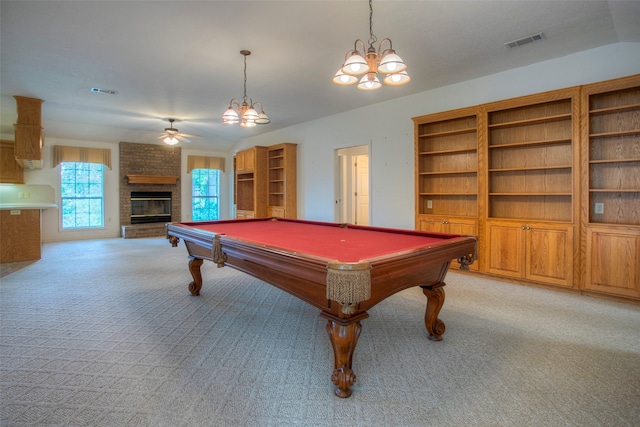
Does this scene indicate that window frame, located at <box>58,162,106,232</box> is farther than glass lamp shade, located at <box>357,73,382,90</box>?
Yes

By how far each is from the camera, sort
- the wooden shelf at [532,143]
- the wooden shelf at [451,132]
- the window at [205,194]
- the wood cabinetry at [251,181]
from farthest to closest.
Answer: the window at [205,194]
the wood cabinetry at [251,181]
the wooden shelf at [451,132]
the wooden shelf at [532,143]

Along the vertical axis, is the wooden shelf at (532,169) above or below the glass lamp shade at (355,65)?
below

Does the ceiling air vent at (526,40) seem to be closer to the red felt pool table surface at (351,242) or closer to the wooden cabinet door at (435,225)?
the wooden cabinet door at (435,225)

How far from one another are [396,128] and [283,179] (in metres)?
2.87

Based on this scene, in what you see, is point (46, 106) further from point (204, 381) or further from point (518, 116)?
point (518, 116)

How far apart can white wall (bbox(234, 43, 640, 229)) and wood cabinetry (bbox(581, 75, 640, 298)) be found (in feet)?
0.99

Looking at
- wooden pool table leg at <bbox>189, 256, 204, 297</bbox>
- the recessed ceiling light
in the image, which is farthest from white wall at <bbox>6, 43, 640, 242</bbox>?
the recessed ceiling light

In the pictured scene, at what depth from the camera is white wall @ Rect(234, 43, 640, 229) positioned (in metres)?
3.47

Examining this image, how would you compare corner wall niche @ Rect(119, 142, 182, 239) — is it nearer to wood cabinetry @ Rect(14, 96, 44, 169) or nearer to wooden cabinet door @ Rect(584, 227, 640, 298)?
wood cabinetry @ Rect(14, 96, 44, 169)

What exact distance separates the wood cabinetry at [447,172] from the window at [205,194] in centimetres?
706

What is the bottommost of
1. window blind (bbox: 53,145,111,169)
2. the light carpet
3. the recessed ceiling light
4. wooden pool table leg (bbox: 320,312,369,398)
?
the light carpet

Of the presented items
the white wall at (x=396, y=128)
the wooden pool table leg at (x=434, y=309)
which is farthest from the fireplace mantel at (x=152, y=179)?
the wooden pool table leg at (x=434, y=309)

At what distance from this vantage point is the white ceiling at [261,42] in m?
2.69

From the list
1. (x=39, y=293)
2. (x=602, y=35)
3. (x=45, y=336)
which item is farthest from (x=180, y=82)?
(x=602, y=35)
